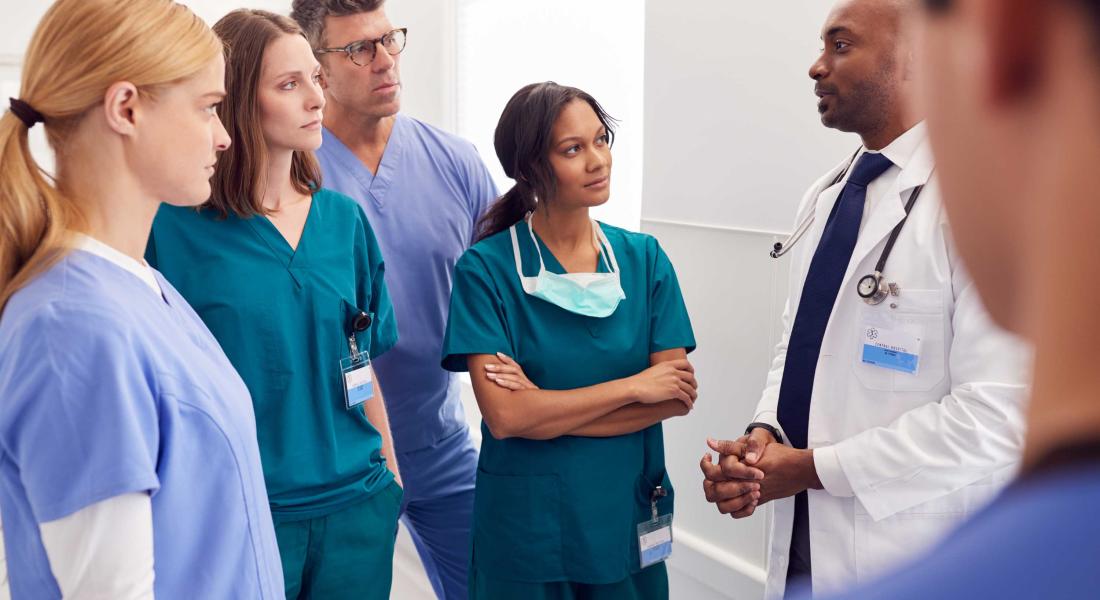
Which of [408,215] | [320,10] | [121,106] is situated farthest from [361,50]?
[121,106]

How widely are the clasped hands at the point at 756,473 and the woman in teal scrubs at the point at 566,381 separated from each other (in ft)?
0.50

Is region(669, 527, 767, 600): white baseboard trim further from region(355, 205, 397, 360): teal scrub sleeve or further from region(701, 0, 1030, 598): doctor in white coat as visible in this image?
region(355, 205, 397, 360): teal scrub sleeve

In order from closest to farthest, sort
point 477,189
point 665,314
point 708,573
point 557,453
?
point 557,453
point 665,314
point 477,189
point 708,573

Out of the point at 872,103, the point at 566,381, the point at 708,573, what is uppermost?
the point at 872,103

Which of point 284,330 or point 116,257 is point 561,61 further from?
point 116,257

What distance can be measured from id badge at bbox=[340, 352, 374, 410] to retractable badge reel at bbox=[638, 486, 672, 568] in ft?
2.09

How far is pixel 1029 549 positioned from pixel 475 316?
5.99ft

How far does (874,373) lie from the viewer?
1.71 meters

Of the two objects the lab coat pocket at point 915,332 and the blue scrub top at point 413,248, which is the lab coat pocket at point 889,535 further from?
the blue scrub top at point 413,248

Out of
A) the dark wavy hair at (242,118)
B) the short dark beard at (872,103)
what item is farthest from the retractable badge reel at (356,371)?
the short dark beard at (872,103)

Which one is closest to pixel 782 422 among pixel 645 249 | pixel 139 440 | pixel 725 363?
pixel 645 249

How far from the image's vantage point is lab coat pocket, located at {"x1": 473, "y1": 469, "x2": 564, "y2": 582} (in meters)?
1.99

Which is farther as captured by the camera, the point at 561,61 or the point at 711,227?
the point at 561,61

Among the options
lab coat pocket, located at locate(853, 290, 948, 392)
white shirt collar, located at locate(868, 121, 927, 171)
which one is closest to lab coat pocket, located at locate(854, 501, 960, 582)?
lab coat pocket, located at locate(853, 290, 948, 392)
